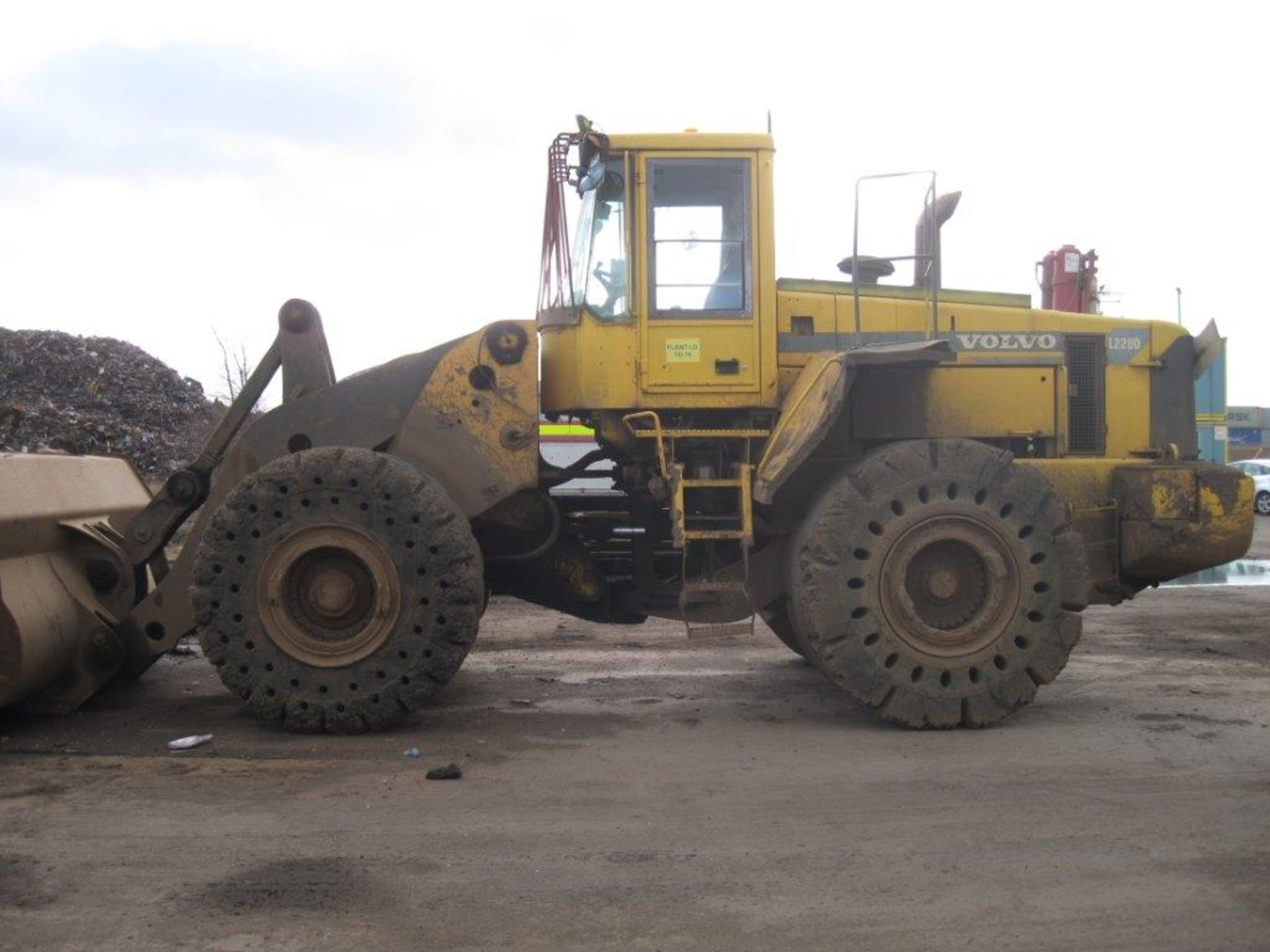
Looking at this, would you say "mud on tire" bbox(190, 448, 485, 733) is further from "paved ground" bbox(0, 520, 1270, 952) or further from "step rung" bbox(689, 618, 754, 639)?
"step rung" bbox(689, 618, 754, 639)

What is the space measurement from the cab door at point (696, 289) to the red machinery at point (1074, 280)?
97.6 inches

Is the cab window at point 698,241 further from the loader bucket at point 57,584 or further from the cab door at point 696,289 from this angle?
the loader bucket at point 57,584

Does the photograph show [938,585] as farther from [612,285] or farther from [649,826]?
[612,285]

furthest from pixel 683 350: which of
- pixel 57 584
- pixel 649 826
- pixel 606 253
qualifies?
pixel 57 584

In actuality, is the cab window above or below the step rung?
above

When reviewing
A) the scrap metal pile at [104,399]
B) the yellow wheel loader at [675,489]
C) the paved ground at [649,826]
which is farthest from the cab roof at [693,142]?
the scrap metal pile at [104,399]

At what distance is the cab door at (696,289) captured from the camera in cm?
696

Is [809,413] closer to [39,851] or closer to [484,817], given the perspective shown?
[484,817]

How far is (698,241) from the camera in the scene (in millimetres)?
7012

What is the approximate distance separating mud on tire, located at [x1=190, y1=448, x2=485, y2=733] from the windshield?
1.52 meters

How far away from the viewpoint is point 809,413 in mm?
6477

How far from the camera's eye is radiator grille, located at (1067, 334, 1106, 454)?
730 centimetres

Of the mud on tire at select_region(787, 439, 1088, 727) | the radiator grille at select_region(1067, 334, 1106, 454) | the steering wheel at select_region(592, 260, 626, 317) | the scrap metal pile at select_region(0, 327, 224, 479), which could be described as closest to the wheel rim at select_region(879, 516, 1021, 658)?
the mud on tire at select_region(787, 439, 1088, 727)

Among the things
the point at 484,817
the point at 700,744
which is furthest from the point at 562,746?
the point at 484,817
